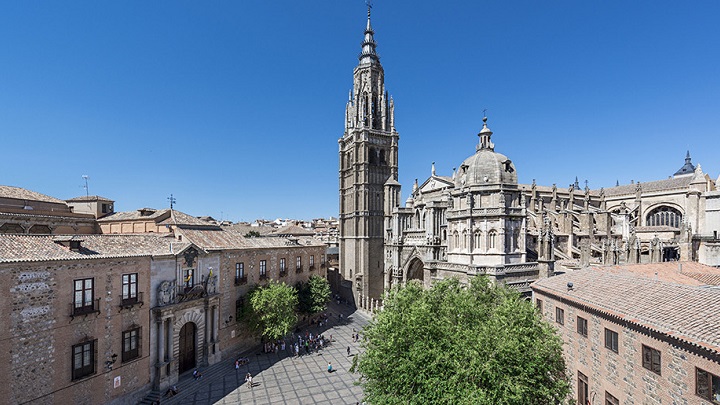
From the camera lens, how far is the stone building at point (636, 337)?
1081 cm

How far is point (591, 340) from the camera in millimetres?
16047

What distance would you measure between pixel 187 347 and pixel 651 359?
2938 cm

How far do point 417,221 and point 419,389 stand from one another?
34.2 metres

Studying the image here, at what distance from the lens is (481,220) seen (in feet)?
97.4

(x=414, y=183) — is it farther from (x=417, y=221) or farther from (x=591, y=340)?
(x=591, y=340)

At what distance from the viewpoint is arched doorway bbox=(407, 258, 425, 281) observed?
4460cm

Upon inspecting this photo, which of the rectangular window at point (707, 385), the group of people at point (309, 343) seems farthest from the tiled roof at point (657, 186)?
the group of people at point (309, 343)

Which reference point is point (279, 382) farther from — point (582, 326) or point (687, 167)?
point (687, 167)

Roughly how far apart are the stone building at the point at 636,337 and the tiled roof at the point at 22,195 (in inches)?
1720

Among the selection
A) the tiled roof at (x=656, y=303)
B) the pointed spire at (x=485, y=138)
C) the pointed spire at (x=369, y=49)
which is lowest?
the tiled roof at (x=656, y=303)

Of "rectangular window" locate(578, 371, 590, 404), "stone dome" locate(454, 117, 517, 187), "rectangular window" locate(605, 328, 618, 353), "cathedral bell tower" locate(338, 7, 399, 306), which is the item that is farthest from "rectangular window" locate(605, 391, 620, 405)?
"cathedral bell tower" locate(338, 7, 399, 306)

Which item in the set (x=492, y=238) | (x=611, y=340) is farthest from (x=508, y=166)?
(x=611, y=340)

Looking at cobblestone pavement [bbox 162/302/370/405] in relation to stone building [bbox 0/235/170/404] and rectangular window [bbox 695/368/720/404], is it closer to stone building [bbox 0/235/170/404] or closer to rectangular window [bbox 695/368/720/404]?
stone building [bbox 0/235/170/404]

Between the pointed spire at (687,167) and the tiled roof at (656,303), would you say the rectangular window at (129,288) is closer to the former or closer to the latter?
the tiled roof at (656,303)
